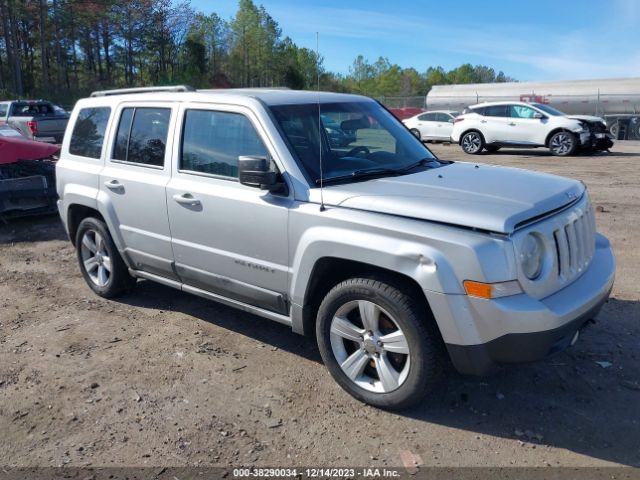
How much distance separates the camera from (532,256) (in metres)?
3.23

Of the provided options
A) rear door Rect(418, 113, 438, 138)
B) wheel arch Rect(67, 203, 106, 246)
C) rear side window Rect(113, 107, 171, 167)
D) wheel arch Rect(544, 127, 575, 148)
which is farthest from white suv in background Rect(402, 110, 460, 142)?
rear side window Rect(113, 107, 171, 167)

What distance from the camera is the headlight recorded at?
3.15 m

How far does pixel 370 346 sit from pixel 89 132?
3669 mm

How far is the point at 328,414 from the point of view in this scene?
3.63m

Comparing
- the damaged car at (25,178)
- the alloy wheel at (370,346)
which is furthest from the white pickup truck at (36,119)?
the alloy wheel at (370,346)

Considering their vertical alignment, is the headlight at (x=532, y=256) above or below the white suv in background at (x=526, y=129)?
below

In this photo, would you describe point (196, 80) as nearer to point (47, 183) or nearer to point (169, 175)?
point (47, 183)

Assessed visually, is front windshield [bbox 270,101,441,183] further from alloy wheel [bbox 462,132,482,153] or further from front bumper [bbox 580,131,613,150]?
alloy wheel [bbox 462,132,482,153]

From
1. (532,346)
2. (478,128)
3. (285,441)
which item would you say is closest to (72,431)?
(285,441)

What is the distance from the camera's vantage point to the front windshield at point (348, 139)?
410cm

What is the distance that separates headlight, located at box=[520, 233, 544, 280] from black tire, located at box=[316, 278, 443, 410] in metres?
0.61

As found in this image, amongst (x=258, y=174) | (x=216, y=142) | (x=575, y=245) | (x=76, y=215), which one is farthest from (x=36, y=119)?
(x=575, y=245)

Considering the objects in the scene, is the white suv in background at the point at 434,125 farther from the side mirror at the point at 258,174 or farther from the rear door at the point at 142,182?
the side mirror at the point at 258,174

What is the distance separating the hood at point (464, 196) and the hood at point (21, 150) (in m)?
6.93
